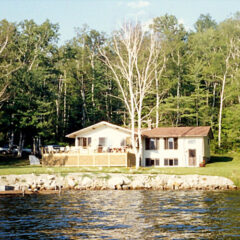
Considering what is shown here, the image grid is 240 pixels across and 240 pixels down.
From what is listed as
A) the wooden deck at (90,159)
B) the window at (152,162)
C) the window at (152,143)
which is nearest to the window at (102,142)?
the wooden deck at (90,159)

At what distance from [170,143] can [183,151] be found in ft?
5.63

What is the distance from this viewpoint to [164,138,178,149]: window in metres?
46.5

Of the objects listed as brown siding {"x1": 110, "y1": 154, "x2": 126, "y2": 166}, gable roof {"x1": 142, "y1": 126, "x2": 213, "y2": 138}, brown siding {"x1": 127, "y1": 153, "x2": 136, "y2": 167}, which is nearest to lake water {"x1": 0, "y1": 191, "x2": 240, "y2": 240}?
brown siding {"x1": 110, "y1": 154, "x2": 126, "y2": 166}

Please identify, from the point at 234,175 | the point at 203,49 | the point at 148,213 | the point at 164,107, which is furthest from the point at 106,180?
the point at 203,49

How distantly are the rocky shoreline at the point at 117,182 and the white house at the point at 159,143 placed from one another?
38.8ft

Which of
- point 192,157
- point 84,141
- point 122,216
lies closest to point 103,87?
point 84,141

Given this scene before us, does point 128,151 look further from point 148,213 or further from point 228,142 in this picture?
point 148,213

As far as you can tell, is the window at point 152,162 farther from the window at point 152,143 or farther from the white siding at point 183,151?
the window at point 152,143

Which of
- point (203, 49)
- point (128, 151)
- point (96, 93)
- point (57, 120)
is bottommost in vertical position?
point (128, 151)

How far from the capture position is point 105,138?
47.4 metres

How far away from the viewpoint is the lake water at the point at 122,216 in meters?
16.6

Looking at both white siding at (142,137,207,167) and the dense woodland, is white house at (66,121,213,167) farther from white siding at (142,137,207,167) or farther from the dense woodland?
the dense woodland

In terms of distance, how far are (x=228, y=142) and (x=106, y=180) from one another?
29.0 metres

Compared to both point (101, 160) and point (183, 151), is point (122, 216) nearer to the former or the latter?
point (101, 160)
